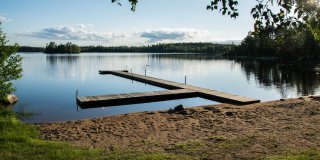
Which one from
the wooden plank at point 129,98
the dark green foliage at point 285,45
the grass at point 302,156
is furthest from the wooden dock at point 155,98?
the grass at point 302,156

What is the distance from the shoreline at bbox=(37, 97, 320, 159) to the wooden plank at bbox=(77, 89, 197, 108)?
630 cm

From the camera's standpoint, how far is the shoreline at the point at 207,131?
9.41 m

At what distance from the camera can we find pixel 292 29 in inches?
205

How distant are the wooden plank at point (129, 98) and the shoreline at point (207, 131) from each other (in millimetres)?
6302

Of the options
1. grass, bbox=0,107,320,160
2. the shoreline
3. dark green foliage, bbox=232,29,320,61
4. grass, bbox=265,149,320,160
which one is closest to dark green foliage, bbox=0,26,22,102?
the shoreline

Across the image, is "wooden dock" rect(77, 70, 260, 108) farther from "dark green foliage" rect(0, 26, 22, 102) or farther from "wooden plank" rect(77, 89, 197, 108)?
"dark green foliage" rect(0, 26, 22, 102)

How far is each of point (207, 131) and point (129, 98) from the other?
12240mm

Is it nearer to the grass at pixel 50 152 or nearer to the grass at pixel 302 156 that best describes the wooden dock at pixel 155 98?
the grass at pixel 302 156

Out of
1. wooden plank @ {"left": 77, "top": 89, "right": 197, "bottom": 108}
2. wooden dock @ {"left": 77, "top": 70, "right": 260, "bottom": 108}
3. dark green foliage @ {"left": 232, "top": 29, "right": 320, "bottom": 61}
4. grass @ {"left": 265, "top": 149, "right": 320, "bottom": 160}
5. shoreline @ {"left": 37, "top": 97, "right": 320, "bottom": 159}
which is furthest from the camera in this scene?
wooden plank @ {"left": 77, "top": 89, "right": 197, "bottom": 108}

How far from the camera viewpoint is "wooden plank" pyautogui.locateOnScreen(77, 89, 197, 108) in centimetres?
2261

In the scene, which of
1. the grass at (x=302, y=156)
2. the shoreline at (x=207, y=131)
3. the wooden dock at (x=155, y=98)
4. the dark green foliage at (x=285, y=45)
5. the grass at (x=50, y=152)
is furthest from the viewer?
the wooden dock at (x=155, y=98)

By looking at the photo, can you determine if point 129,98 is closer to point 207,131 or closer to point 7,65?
point 7,65

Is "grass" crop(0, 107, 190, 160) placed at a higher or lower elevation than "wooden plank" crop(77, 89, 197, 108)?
higher

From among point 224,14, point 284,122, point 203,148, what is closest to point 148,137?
point 203,148
